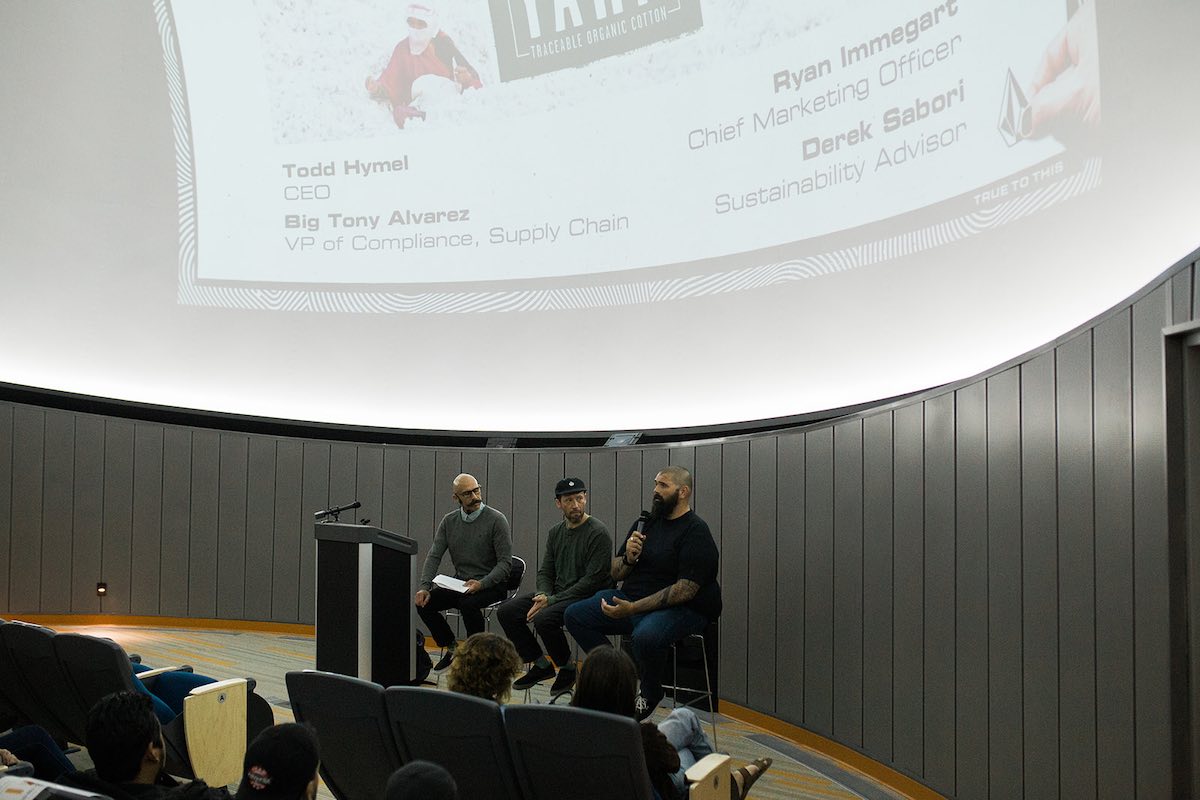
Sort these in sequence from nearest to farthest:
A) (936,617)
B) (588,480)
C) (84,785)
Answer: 1. (84,785)
2. (936,617)
3. (588,480)

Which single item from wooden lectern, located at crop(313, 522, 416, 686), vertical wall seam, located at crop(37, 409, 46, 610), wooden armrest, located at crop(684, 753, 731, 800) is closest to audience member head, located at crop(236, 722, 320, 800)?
wooden armrest, located at crop(684, 753, 731, 800)

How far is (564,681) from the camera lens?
4.70 m

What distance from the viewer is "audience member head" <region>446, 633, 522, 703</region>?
105 inches

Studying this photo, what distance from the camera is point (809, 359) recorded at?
4.86 metres

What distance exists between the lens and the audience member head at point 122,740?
6.89ft

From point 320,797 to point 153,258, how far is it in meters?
5.06

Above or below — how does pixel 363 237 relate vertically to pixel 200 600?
above

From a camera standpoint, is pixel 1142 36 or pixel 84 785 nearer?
pixel 84 785

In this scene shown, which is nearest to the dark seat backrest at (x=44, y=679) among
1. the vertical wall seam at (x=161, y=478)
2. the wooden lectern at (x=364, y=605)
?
the wooden lectern at (x=364, y=605)

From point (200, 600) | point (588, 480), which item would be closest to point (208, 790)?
point (588, 480)

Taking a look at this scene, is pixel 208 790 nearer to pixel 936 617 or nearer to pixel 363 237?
pixel 936 617

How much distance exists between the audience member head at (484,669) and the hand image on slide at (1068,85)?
2.52 metres

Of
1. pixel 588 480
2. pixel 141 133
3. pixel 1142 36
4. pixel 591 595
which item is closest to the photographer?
pixel 1142 36

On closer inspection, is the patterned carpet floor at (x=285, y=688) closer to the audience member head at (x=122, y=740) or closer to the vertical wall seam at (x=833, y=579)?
the vertical wall seam at (x=833, y=579)
